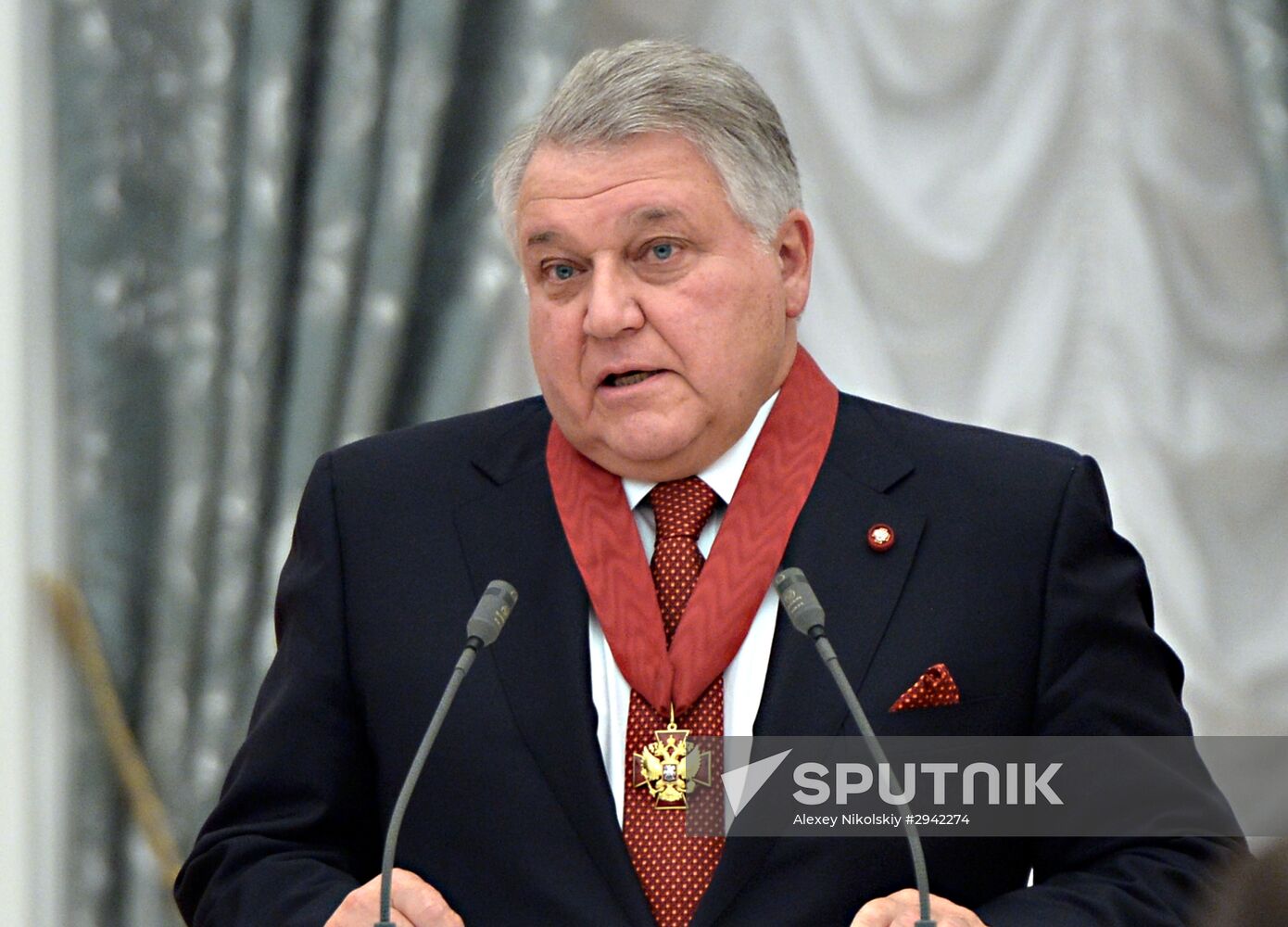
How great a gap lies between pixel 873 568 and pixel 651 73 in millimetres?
633

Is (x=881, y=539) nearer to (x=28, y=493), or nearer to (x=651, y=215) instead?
(x=651, y=215)

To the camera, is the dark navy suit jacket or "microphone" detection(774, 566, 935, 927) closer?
"microphone" detection(774, 566, 935, 927)

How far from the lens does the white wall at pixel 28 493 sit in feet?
10.8

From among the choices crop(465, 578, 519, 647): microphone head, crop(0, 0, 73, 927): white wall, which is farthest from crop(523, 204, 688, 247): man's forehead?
crop(0, 0, 73, 927): white wall

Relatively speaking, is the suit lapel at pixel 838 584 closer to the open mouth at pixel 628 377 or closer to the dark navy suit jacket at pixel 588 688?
the dark navy suit jacket at pixel 588 688

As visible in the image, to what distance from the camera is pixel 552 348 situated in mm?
2191

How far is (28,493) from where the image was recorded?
334cm

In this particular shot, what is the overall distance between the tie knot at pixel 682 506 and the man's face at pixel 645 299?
2 centimetres

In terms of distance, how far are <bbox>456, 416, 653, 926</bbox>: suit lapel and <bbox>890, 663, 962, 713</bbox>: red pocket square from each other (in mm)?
346

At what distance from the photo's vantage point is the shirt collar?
7.30ft

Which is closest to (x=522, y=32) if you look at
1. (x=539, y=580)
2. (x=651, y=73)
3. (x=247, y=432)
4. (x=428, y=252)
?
(x=428, y=252)

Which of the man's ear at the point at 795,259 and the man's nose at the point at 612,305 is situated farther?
the man's ear at the point at 795,259

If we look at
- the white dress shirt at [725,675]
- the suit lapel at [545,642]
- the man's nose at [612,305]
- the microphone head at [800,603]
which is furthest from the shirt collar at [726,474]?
the microphone head at [800,603]

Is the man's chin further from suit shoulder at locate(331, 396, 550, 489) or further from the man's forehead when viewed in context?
the man's forehead
